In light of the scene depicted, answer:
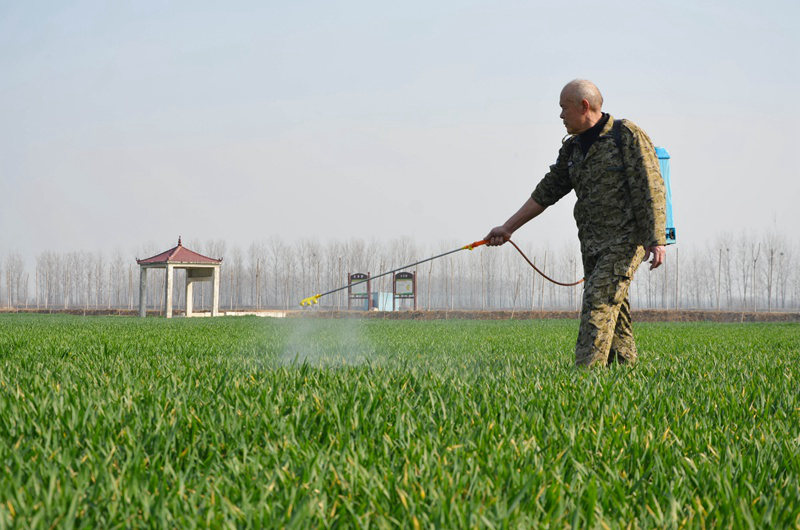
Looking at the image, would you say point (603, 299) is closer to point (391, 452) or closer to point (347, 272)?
point (391, 452)

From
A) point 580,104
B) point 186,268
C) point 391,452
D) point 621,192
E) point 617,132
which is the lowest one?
point 391,452

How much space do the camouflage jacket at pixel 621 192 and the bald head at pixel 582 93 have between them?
0.20 metres

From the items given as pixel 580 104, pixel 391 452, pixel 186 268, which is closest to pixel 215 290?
pixel 186 268

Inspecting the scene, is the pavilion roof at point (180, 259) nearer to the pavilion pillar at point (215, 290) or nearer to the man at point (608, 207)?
the pavilion pillar at point (215, 290)

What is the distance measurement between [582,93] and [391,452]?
337cm

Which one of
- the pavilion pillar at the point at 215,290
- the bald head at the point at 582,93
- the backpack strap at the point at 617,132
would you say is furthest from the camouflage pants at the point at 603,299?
the pavilion pillar at the point at 215,290

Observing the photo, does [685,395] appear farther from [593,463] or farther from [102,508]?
[102,508]

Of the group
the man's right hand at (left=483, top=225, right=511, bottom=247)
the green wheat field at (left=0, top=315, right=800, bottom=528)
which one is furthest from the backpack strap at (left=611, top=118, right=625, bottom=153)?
the green wheat field at (left=0, top=315, right=800, bottom=528)

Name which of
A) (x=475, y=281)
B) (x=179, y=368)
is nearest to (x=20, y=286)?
(x=475, y=281)

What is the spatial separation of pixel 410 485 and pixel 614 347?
12.7ft

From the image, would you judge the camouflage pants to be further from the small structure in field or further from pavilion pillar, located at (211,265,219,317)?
pavilion pillar, located at (211,265,219,317)

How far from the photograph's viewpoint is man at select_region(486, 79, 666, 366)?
14.9 feet

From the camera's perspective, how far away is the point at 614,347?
17.1ft

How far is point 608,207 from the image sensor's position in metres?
4.68
